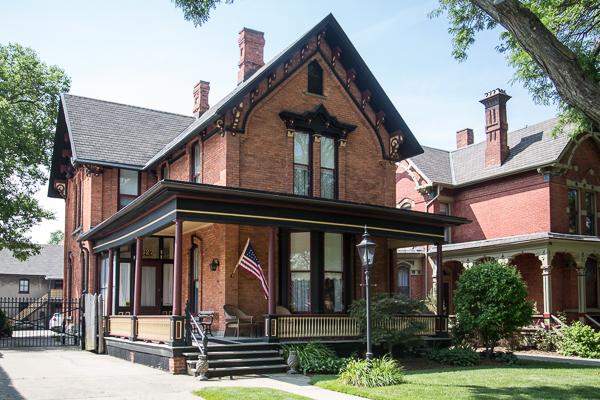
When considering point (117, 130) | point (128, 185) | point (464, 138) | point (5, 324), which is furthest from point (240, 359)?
point (464, 138)

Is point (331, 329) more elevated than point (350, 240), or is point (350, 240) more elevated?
point (350, 240)

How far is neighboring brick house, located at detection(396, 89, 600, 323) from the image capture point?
73.3 ft

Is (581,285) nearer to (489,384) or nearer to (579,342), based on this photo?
(579,342)

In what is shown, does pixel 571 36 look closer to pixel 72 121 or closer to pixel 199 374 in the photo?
pixel 199 374

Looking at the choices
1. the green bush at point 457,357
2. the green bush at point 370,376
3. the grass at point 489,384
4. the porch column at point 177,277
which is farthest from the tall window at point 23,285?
the green bush at point 370,376

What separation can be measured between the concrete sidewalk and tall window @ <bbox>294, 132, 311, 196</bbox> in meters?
6.59

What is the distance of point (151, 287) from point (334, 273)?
699 centimetres

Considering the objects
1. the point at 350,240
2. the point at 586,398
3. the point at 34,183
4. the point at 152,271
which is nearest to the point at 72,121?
the point at 152,271

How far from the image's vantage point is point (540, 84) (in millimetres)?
17375

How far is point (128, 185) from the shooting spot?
878 inches

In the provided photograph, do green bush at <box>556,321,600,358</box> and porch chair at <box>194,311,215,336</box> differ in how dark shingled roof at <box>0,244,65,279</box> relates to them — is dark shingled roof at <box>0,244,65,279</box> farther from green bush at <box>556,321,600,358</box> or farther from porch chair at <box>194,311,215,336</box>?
green bush at <box>556,321,600,358</box>

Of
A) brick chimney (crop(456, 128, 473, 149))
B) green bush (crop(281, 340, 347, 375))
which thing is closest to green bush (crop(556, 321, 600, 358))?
green bush (crop(281, 340, 347, 375))

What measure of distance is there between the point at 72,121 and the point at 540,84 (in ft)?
57.0

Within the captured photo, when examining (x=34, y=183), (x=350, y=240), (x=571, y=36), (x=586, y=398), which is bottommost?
(x=586, y=398)
